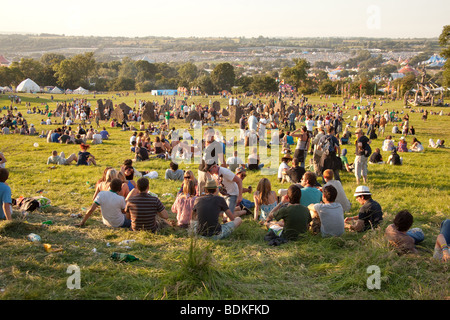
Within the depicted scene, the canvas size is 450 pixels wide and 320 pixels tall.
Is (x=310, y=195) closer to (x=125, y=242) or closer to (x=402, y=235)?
(x=402, y=235)

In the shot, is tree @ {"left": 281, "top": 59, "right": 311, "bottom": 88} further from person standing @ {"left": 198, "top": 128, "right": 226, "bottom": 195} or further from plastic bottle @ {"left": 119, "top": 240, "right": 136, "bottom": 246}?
plastic bottle @ {"left": 119, "top": 240, "right": 136, "bottom": 246}

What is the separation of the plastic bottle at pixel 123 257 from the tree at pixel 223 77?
71.7 metres

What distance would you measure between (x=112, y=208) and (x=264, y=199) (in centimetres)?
296

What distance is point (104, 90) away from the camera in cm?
8156

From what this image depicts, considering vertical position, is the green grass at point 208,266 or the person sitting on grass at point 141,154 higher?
the green grass at point 208,266

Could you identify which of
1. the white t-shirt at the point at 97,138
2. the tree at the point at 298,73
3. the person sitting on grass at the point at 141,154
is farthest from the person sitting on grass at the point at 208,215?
the tree at the point at 298,73

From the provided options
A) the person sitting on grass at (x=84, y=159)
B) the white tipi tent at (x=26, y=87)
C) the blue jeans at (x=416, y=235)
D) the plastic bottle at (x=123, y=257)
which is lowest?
the person sitting on grass at (x=84, y=159)

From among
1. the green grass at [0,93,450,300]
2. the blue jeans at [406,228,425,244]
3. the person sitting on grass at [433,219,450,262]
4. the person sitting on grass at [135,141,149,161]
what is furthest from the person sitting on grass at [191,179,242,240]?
the person sitting on grass at [135,141,149,161]

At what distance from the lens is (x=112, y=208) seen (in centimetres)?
682

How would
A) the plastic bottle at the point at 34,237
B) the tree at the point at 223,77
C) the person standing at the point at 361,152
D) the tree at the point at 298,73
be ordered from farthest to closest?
the tree at the point at 223,77 → the tree at the point at 298,73 → the person standing at the point at 361,152 → the plastic bottle at the point at 34,237

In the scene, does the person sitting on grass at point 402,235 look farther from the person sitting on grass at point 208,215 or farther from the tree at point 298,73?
the tree at point 298,73

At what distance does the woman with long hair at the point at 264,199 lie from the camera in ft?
24.6

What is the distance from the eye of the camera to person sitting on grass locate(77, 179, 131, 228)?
6730 millimetres

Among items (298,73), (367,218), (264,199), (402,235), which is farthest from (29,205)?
(298,73)
